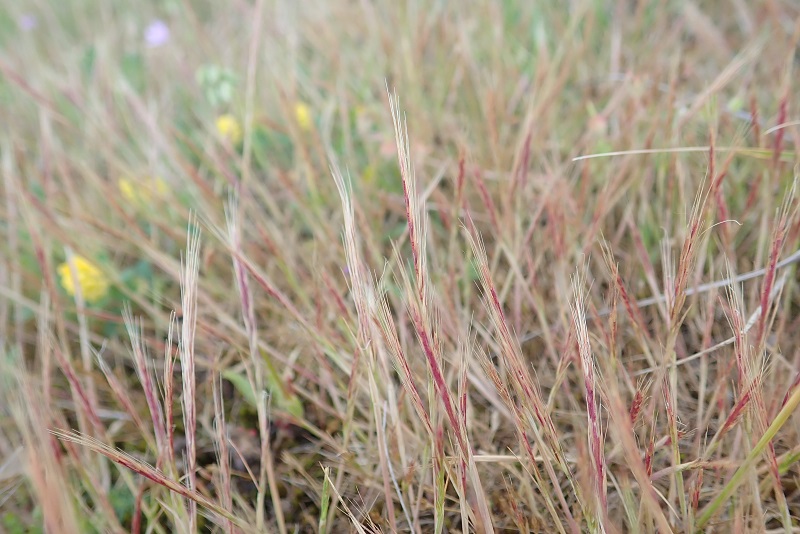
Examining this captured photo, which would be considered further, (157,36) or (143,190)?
(157,36)

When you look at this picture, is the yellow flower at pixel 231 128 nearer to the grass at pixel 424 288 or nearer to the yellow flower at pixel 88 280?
the grass at pixel 424 288

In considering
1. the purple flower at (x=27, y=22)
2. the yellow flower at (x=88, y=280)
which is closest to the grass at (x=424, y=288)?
the yellow flower at (x=88, y=280)

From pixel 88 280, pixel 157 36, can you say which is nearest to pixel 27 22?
pixel 157 36

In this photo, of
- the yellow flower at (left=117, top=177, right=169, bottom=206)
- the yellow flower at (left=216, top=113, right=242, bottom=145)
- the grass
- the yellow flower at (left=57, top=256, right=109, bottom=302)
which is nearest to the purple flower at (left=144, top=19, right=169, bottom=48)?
the grass

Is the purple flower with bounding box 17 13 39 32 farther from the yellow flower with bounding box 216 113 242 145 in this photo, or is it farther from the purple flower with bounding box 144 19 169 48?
the yellow flower with bounding box 216 113 242 145


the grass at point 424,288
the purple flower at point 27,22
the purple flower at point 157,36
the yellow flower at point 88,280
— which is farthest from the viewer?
the purple flower at point 27,22

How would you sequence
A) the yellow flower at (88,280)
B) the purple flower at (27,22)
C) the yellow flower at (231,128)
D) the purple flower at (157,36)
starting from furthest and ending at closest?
the purple flower at (27,22), the purple flower at (157,36), the yellow flower at (231,128), the yellow flower at (88,280)

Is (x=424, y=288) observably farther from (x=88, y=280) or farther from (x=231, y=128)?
(x=231, y=128)

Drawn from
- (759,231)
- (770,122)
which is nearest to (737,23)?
(770,122)

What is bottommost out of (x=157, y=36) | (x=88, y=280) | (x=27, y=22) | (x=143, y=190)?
(x=88, y=280)
